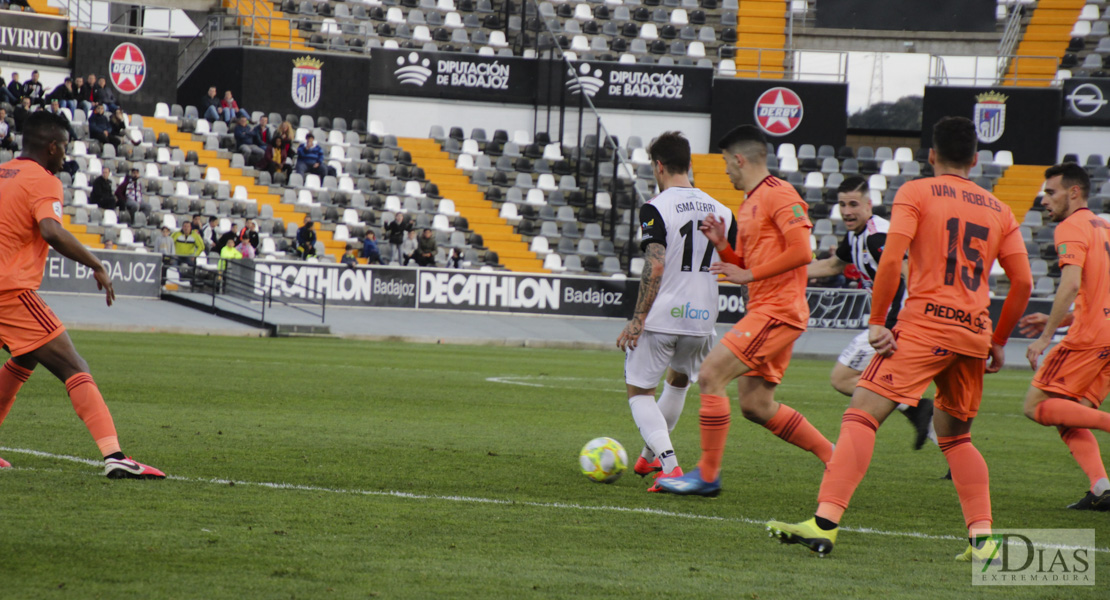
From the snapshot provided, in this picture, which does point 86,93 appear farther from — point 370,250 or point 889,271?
point 889,271

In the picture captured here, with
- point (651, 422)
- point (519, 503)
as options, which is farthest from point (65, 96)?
point (519, 503)

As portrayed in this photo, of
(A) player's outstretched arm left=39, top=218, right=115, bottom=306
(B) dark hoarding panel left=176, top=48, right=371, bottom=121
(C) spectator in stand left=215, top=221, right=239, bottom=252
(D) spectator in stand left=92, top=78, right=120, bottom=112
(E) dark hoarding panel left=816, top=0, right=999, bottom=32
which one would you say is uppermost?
(E) dark hoarding panel left=816, top=0, right=999, bottom=32

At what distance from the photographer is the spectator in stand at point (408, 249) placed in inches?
1145

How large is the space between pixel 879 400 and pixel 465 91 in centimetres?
3209

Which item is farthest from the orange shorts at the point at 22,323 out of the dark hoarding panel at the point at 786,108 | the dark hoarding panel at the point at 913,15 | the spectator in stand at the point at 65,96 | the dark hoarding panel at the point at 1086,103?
the dark hoarding panel at the point at 1086,103

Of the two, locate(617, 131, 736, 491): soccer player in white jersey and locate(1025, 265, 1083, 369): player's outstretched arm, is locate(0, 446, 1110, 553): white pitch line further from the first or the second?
locate(1025, 265, 1083, 369): player's outstretched arm

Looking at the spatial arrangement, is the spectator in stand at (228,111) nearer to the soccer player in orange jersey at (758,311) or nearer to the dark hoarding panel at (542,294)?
the dark hoarding panel at (542,294)

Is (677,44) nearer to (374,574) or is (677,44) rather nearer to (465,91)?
(465,91)

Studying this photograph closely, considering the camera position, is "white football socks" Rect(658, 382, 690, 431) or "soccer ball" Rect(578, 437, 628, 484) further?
"white football socks" Rect(658, 382, 690, 431)

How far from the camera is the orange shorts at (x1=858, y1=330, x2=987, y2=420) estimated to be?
5.39 metres

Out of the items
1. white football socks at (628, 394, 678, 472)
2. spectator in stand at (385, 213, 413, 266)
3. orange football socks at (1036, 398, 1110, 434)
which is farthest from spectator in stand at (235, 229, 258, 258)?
orange football socks at (1036, 398, 1110, 434)

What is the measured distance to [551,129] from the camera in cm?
3575

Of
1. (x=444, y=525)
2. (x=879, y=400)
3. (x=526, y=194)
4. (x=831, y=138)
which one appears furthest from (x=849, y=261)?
(x=831, y=138)

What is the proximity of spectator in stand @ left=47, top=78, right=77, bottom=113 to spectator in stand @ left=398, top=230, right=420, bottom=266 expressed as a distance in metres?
8.75
